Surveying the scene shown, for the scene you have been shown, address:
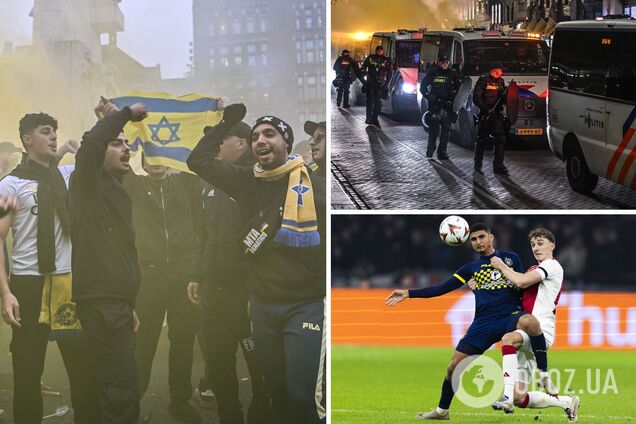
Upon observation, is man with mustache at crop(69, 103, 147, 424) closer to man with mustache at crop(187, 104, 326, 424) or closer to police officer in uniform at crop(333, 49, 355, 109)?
man with mustache at crop(187, 104, 326, 424)

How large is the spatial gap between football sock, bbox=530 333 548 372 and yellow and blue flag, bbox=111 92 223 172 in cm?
231

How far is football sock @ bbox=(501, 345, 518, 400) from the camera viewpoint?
755 centimetres

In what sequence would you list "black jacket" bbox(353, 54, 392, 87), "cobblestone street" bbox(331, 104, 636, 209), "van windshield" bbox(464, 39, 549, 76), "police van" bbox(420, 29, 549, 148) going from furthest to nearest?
"van windshield" bbox(464, 39, 549, 76) < "police van" bbox(420, 29, 549, 148) < "black jacket" bbox(353, 54, 392, 87) < "cobblestone street" bbox(331, 104, 636, 209)

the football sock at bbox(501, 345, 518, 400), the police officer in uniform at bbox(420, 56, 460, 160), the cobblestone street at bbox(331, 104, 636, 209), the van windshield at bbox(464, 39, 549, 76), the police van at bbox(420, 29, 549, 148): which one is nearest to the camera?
the football sock at bbox(501, 345, 518, 400)

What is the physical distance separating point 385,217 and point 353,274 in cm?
40

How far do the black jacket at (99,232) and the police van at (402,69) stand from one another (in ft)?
5.69

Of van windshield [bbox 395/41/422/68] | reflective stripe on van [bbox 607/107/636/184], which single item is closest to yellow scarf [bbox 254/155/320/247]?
van windshield [bbox 395/41/422/68]

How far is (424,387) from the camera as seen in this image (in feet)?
25.6

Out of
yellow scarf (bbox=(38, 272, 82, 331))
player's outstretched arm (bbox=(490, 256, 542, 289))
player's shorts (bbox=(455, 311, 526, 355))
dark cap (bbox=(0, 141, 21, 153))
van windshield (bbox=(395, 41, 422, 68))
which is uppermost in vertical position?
van windshield (bbox=(395, 41, 422, 68))

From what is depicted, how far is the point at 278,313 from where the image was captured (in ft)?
25.2

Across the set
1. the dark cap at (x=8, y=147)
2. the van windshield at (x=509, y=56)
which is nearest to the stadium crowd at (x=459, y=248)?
the van windshield at (x=509, y=56)

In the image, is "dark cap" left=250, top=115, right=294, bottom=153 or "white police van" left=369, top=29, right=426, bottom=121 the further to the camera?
"white police van" left=369, top=29, right=426, bottom=121

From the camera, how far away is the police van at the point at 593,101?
772 cm

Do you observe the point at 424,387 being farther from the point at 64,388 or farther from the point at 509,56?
the point at 509,56
